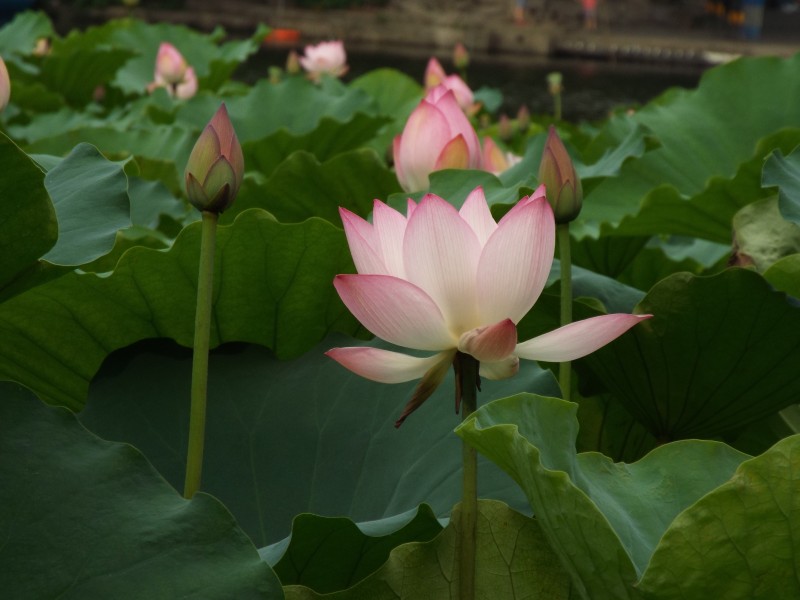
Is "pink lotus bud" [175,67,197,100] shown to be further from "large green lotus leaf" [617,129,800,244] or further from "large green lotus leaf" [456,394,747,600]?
"large green lotus leaf" [456,394,747,600]

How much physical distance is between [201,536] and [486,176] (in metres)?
0.57

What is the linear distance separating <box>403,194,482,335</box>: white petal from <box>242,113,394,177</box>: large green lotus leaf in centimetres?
108

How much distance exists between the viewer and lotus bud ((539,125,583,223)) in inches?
28.7

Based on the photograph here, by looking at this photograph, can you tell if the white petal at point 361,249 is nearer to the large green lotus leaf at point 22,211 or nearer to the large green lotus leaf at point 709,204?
the large green lotus leaf at point 22,211

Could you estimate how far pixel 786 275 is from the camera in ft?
2.66

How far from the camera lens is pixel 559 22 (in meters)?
15.5

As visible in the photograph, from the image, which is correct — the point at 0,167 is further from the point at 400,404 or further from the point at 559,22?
the point at 559,22

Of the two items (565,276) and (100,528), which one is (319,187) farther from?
(100,528)

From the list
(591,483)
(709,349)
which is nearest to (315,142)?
(709,349)

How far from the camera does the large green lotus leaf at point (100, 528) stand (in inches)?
20.9

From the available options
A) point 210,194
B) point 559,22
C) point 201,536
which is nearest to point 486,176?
point 210,194

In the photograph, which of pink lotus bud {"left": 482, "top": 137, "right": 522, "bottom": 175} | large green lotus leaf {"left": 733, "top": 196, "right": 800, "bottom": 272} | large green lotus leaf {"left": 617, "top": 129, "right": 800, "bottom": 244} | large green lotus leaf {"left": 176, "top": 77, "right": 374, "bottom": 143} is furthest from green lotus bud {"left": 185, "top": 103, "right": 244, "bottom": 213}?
large green lotus leaf {"left": 176, "top": 77, "right": 374, "bottom": 143}

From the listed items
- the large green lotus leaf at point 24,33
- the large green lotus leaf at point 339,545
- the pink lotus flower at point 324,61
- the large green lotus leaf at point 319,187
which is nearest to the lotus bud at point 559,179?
the large green lotus leaf at point 339,545

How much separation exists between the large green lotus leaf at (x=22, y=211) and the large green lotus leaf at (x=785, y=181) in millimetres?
509
